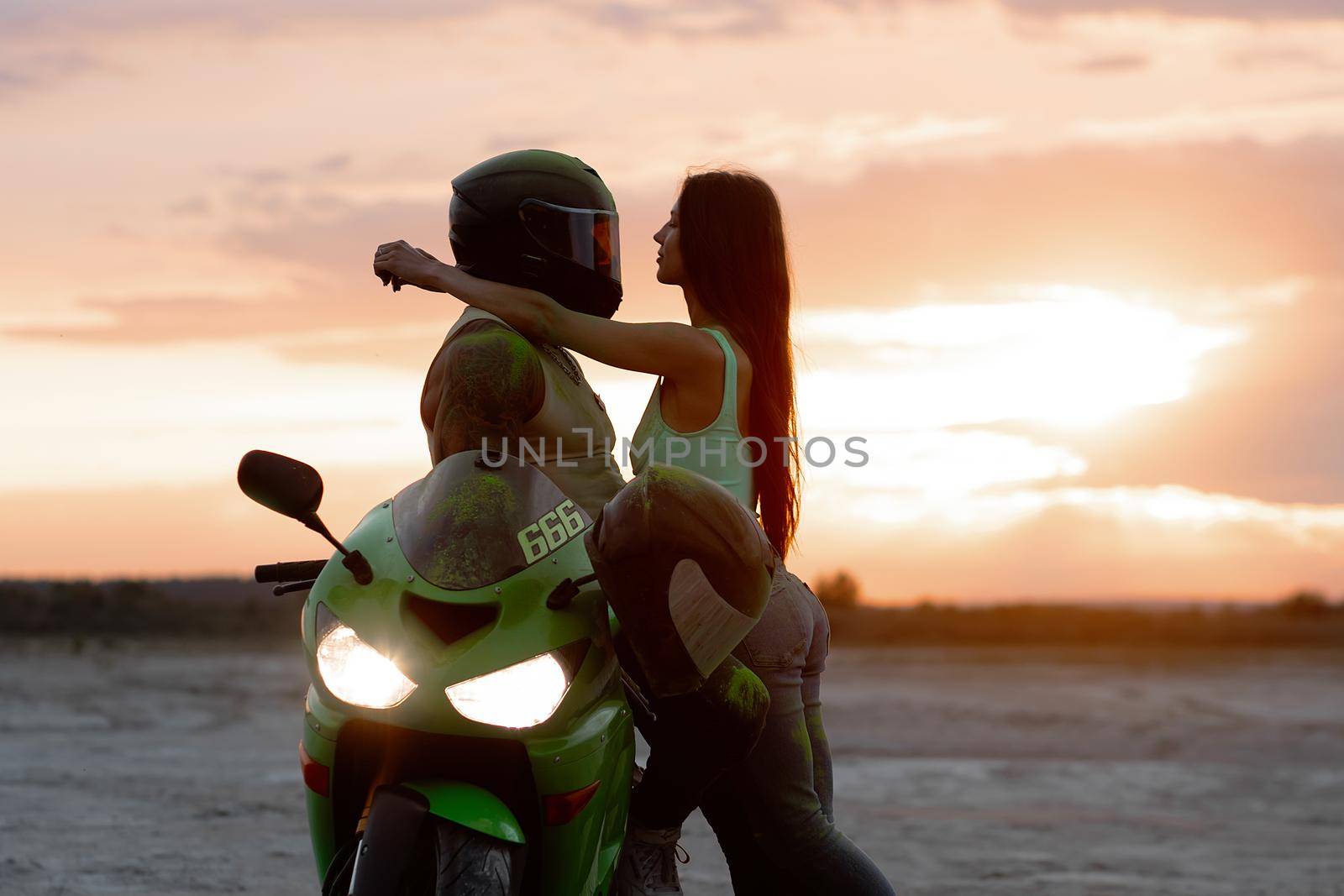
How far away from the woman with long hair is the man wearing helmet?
0.20 feet

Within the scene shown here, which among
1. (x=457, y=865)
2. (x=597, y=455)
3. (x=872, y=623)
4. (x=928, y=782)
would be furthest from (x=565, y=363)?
(x=872, y=623)

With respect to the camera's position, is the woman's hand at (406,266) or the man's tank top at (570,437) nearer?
the man's tank top at (570,437)

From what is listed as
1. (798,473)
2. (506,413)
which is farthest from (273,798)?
(506,413)

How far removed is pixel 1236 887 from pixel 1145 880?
47cm

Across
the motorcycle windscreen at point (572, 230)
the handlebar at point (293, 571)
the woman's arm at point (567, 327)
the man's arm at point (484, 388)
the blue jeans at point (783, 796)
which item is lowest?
the blue jeans at point (783, 796)

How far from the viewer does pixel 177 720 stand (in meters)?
16.2

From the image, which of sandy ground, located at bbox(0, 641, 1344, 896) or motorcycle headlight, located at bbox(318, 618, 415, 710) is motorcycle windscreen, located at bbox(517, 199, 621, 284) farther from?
sandy ground, located at bbox(0, 641, 1344, 896)

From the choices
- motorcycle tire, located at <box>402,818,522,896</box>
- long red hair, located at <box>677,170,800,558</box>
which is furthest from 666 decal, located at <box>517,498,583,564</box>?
long red hair, located at <box>677,170,800,558</box>

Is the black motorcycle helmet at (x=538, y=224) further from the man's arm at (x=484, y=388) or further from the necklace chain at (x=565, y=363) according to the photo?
the man's arm at (x=484, y=388)

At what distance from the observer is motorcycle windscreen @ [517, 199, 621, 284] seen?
4293mm

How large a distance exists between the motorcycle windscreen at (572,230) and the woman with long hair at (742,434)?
0.22 m

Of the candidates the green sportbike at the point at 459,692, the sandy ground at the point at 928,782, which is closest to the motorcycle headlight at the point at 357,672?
the green sportbike at the point at 459,692

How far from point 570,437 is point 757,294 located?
829mm

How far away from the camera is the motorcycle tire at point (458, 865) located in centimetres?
327
